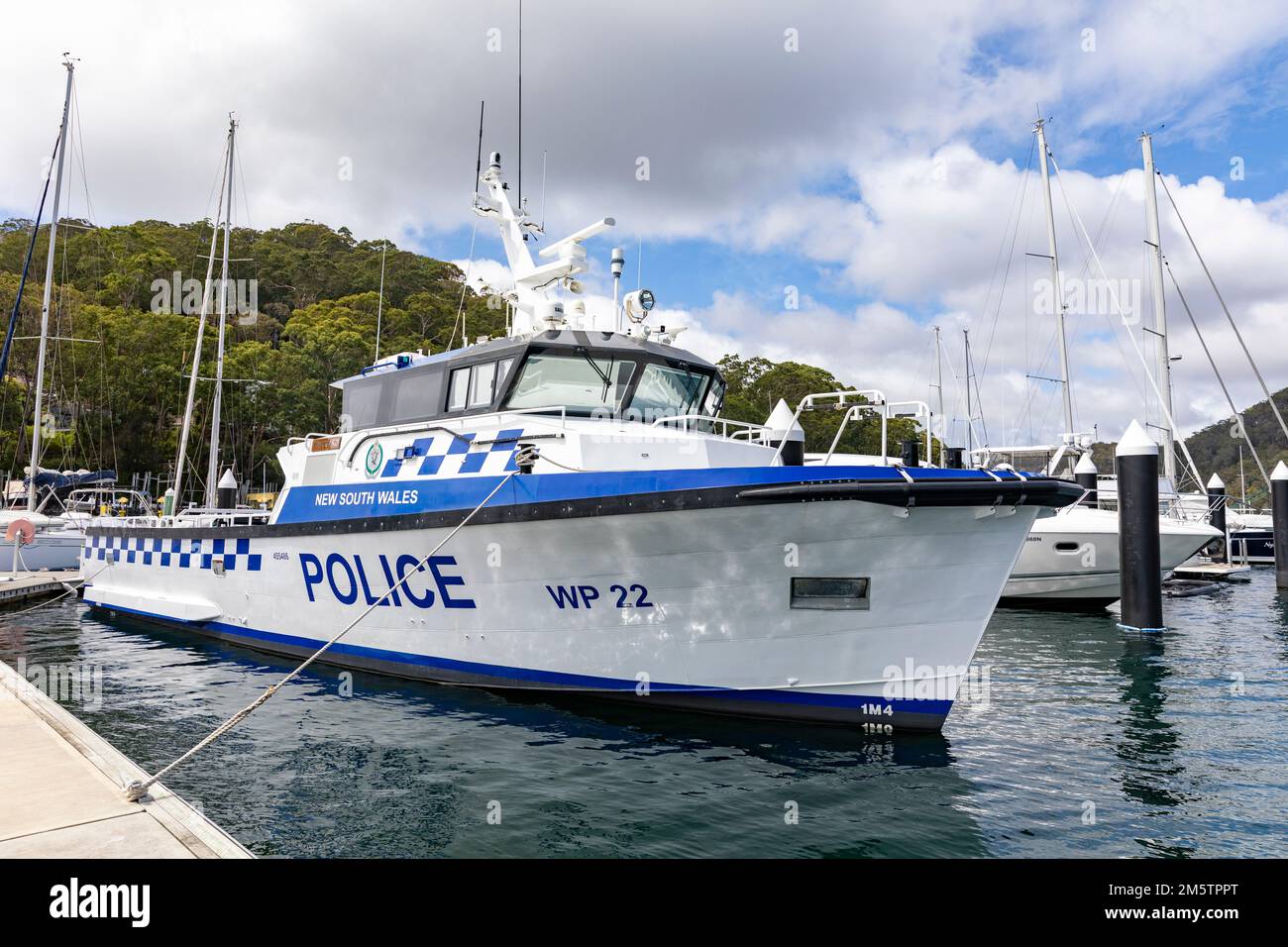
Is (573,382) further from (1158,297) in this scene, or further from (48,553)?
(1158,297)

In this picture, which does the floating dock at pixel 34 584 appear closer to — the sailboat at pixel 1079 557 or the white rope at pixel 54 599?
the white rope at pixel 54 599

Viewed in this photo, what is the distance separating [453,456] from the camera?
7.87m

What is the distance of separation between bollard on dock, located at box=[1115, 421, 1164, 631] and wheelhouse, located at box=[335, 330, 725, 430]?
9287mm

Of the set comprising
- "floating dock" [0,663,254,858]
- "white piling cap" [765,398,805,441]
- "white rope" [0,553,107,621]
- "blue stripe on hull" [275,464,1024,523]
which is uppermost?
"white piling cap" [765,398,805,441]

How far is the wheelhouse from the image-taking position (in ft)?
25.9

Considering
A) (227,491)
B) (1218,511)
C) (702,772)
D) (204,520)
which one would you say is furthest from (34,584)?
(1218,511)

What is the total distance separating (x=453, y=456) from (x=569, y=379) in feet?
4.82

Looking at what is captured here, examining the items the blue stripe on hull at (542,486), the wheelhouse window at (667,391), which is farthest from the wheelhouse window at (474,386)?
the wheelhouse window at (667,391)

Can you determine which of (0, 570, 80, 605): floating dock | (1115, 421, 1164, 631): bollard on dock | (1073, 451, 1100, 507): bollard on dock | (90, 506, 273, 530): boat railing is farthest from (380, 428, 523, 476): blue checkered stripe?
(1073, 451, 1100, 507): bollard on dock

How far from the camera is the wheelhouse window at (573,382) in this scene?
788 centimetres

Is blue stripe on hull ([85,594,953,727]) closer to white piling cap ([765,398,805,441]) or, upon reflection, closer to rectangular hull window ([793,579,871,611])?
rectangular hull window ([793,579,871,611])
